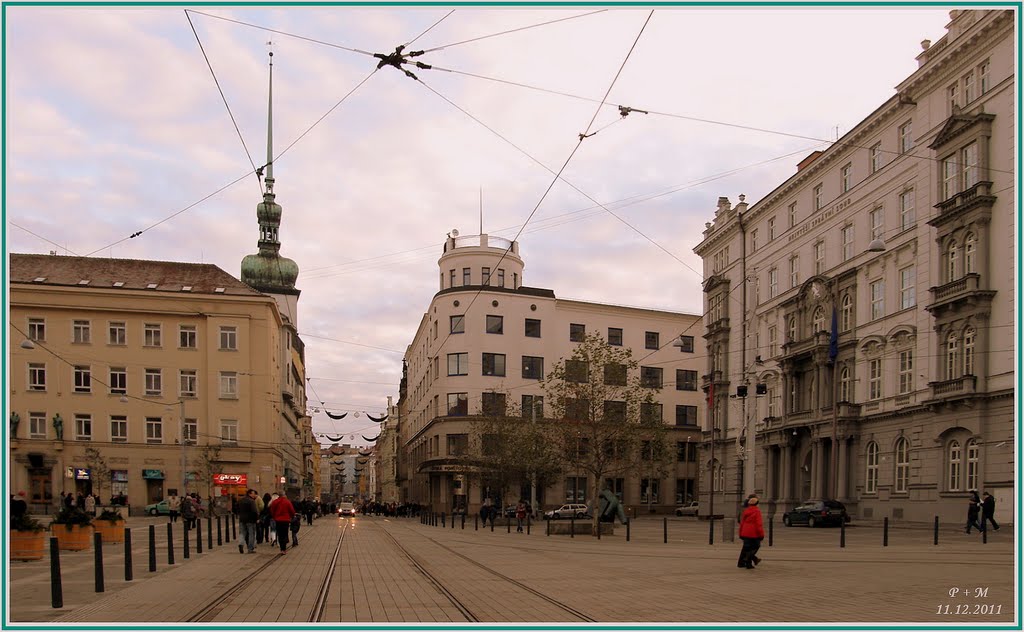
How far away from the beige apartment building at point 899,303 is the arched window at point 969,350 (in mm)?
79

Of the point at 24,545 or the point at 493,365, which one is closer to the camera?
the point at 24,545

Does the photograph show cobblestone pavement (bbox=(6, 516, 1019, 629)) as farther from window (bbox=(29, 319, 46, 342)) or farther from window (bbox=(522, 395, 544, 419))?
window (bbox=(29, 319, 46, 342))

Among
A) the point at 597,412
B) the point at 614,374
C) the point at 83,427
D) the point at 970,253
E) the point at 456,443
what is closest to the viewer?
the point at 597,412

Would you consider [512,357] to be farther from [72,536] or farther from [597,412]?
[72,536]

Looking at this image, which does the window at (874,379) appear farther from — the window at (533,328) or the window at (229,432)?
the window at (229,432)

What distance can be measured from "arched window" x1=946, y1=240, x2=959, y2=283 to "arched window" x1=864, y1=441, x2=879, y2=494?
10.1 metres

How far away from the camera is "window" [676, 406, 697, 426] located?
3152 inches

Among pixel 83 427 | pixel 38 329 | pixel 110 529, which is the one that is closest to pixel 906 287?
pixel 110 529

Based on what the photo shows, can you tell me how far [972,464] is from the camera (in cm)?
3728

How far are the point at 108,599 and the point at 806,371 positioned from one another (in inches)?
1771

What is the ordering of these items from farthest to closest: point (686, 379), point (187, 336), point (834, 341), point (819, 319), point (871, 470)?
1. point (686, 379)
2. point (187, 336)
3. point (819, 319)
4. point (834, 341)
5. point (871, 470)

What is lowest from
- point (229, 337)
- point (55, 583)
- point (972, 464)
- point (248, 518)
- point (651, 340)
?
point (972, 464)

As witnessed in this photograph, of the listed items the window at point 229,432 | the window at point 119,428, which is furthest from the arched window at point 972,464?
the window at point 119,428

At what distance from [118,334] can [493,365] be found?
90.4 feet
